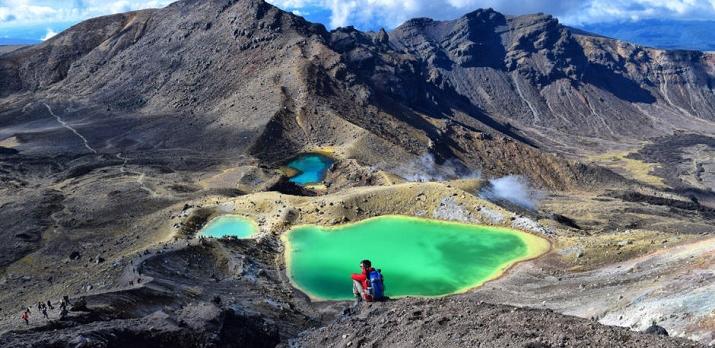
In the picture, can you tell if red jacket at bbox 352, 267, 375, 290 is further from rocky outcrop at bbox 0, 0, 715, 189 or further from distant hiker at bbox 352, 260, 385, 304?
rocky outcrop at bbox 0, 0, 715, 189

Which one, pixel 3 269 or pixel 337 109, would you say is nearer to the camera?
pixel 3 269

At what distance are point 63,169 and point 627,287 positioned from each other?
94.1 m

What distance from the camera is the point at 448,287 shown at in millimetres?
45188

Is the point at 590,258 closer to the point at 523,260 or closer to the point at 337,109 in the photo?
the point at 523,260

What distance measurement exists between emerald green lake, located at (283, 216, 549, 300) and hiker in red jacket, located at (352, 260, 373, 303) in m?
14.4

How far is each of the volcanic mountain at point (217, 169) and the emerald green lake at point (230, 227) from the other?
174 centimetres

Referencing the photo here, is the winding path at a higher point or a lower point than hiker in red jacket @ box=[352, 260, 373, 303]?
higher

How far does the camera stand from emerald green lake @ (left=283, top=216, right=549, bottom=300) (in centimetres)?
4588

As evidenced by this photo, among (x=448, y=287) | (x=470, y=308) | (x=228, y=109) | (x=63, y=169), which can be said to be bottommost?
(x=448, y=287)

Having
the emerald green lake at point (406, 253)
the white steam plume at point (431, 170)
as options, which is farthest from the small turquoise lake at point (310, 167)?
the emerald green lake at point (406, 253)

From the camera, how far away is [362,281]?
28.7 meters

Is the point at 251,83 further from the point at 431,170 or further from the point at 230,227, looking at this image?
the point at 230,227

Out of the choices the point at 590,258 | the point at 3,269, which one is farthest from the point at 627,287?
the point at 3,269

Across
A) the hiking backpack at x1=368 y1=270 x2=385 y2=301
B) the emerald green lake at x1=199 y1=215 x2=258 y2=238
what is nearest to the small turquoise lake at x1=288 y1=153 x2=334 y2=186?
the emerald green lake at x1=199 y1=215 x2=258 y2=238
